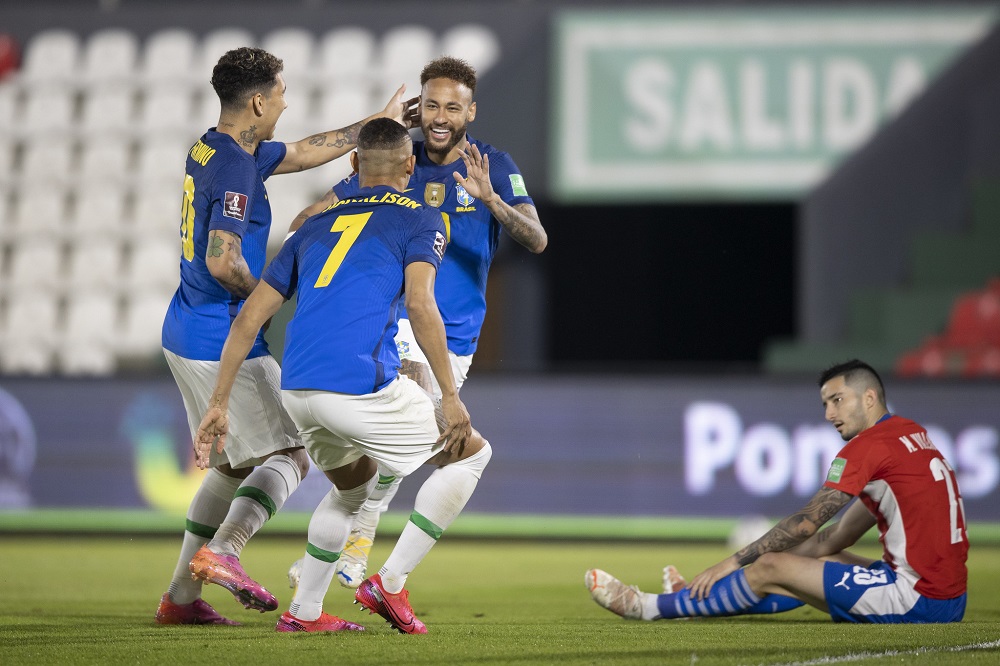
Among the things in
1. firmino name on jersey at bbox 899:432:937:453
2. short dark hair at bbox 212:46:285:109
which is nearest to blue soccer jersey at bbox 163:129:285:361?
short dark hair at bbox 212:46:285:109

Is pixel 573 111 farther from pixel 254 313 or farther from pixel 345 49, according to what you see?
pixel 254 313

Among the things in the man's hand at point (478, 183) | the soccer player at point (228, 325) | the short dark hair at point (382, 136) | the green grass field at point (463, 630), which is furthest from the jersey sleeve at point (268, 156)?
the green grass field at point (463, 630)

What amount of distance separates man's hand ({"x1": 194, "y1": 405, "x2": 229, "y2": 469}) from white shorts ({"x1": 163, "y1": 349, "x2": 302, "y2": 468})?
270mm

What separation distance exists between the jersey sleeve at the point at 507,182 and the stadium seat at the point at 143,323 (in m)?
8.63

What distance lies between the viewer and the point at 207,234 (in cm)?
487

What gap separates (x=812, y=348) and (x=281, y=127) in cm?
686

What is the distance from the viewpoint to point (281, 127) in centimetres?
1505

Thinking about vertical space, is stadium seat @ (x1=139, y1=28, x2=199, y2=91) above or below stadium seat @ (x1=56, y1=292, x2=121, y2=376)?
above

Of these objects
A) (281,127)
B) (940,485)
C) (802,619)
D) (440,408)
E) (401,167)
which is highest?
(281,127)

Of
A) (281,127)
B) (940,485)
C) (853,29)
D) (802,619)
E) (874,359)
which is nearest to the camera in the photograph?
(940,485)

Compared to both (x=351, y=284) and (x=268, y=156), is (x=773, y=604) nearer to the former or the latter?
(x=351, y=284)

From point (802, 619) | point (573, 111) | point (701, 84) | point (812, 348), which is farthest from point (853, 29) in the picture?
point (802, 619)

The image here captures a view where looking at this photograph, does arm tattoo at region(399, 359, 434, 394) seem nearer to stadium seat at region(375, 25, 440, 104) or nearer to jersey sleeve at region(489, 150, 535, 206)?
jersey sleeve at region(489, 150, 535, 206)

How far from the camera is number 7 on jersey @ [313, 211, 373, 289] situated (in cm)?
442
